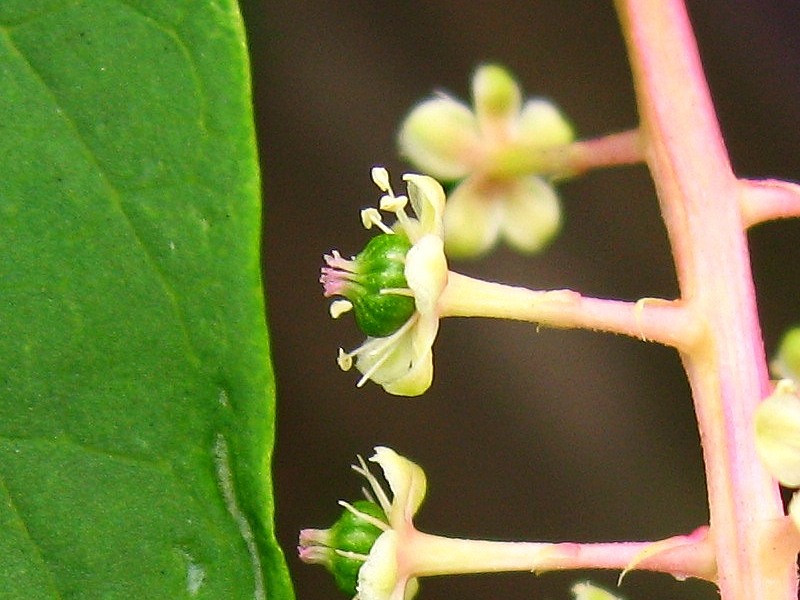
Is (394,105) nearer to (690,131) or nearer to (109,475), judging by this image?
(690,131)

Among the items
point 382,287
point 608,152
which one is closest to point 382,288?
point 382,287

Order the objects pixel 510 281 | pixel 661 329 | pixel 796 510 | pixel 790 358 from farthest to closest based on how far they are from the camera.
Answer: pixel 510 281
pixel 790 358
pixel 661 329
pixel 796 510

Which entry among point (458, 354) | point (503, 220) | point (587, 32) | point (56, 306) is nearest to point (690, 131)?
point (503, 220)

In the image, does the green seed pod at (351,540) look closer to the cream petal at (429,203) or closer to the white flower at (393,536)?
the white flower at (393,536)

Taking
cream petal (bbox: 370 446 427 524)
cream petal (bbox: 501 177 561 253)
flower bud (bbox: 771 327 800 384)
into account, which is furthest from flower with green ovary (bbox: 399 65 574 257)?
cream petal (bbox: 370 446 427 524)

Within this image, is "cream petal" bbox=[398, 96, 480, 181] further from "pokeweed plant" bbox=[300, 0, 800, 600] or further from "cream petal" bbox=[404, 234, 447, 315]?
"cream petal" bbox=[404, 234, 447, 315]

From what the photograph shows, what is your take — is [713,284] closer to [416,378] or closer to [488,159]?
[416,378]
